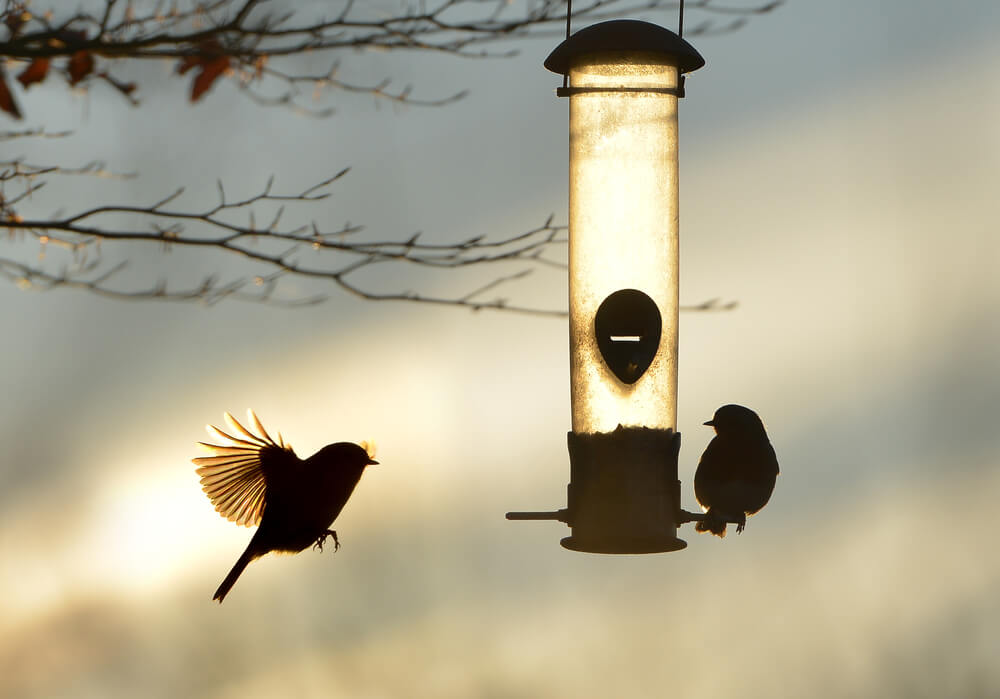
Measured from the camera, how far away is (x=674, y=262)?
6629 mm

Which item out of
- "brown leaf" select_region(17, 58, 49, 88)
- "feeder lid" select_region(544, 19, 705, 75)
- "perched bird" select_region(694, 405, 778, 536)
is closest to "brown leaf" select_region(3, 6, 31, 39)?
"brown leaf" select_region(17, 58, 49, 88)

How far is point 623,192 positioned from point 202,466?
243cm

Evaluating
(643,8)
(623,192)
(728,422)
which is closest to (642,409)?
A: (728,422)

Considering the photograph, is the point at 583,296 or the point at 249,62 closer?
the point at 249,62

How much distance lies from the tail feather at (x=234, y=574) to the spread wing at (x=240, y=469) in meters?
0.26

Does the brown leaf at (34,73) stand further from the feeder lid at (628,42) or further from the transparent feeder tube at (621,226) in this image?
the transparent feeder tube at (621,226)

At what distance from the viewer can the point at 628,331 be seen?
6.34 metres

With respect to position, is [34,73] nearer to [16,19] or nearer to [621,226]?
[16,19]

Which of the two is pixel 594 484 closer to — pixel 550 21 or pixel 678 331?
pixel 678 331

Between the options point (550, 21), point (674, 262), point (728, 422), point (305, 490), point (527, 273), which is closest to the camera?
point (550, 21)

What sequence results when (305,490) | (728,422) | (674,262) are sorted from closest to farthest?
1. (305,490)
2. (728,422)
3. (674,262)

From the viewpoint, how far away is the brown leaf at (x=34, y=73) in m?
3.60

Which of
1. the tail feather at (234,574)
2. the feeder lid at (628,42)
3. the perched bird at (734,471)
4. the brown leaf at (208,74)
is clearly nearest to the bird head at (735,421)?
the perched bird at (734,471)

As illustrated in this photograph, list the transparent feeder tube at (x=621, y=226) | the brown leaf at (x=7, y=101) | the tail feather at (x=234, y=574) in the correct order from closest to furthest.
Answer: the brown leaf at (x=7, y=101)
the tail feather at (x=234, y=574)
the transparent feeder tube at (x=621, y=226)
